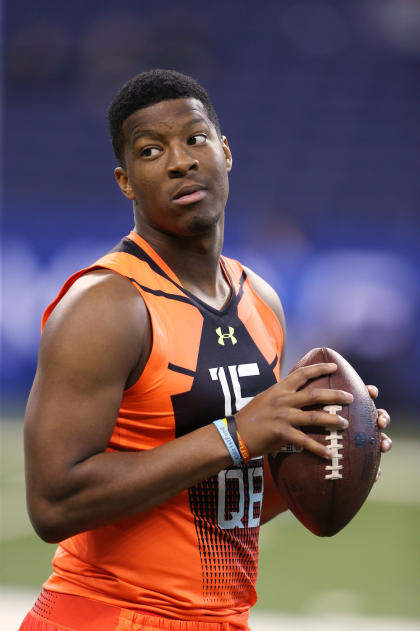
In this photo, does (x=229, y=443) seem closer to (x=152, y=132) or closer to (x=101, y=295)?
(x=101, y=295)

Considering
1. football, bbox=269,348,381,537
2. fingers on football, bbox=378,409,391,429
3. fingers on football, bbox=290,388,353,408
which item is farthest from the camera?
fingers on football, bbox=378,409,391,429

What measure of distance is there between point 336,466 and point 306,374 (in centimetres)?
21

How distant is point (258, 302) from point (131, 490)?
78cm

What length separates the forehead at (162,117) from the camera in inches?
78.7

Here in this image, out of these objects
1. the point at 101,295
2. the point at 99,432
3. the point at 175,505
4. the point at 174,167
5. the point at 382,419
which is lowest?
the point at 175,505

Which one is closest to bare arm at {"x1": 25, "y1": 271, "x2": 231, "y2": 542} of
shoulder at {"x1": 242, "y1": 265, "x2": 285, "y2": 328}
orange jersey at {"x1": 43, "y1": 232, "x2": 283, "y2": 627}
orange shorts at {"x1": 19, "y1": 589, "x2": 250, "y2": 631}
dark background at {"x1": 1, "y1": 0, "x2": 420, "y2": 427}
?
orange jersey at {"x1": 43, "y1": 232, "x2": 283, "y2": 627}

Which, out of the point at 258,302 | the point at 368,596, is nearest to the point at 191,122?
the point at 258,302

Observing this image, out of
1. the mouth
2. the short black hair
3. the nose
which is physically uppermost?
the short black hair

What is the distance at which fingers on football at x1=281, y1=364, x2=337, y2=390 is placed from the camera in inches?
67.6

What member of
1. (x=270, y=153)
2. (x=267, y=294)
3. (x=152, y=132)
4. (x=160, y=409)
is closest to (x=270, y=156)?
(x=270, y=153)

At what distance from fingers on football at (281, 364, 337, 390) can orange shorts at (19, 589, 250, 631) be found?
0.60 metres

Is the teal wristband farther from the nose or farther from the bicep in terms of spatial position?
the nose

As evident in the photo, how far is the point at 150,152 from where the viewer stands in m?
2.01

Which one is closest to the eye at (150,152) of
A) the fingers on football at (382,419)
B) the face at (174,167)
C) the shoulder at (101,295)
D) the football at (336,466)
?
the face at (174,167)
